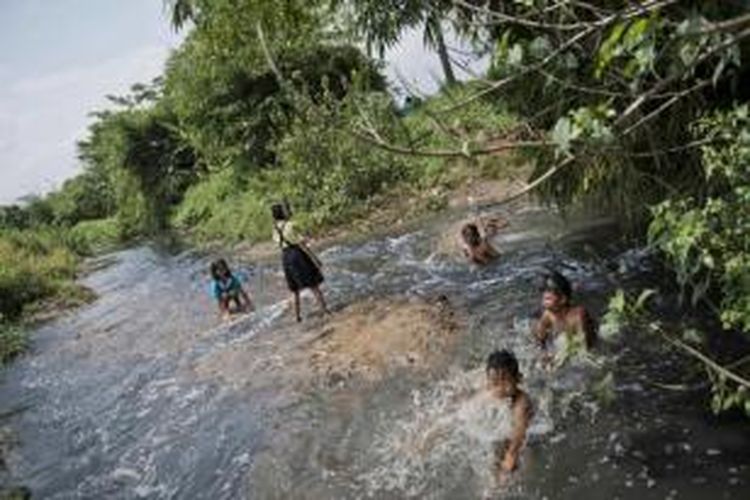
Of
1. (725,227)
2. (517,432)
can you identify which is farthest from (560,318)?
(725,227)

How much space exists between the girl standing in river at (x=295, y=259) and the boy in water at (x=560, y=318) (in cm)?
450

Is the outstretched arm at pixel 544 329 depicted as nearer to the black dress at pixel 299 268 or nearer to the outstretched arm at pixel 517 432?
the outstretched arm at pixel 517 432

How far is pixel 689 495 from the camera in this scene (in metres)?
6.09

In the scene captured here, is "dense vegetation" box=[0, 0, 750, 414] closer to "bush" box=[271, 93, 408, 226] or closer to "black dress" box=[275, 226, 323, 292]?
"bush" box=[271, 93, 408, 226]

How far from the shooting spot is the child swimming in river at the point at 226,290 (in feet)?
46.9

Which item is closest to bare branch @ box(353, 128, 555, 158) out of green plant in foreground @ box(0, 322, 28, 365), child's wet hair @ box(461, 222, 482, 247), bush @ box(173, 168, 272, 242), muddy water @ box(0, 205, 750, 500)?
Result: muddy water @ box(0, 205, 750, 500)

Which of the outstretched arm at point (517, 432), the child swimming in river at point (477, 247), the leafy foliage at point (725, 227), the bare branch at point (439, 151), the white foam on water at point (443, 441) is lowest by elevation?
the white foam on water at point (443, 441)

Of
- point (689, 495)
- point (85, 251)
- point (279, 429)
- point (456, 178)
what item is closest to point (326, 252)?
point (456, 178)

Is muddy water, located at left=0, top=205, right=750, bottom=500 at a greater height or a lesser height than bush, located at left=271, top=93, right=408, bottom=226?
lesser

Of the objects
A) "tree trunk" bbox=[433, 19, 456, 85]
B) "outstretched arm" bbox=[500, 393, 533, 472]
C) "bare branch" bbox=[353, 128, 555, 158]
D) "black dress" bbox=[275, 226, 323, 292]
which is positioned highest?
"tree trunk" bbox=[433, 19, 456, 85]

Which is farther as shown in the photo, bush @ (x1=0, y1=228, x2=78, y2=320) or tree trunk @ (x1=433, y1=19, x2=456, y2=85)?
bush @ (x1=0, y1=228, x2=78, y2=320)

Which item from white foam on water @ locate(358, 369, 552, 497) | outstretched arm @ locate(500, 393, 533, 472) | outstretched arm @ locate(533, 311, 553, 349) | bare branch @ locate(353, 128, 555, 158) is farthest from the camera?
outstretched arm @ locate(533, 311, 553, 349)

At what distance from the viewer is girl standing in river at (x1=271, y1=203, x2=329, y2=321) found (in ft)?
41.0

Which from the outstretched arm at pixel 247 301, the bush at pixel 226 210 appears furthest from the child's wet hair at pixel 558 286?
the bush at pixel 226 210
